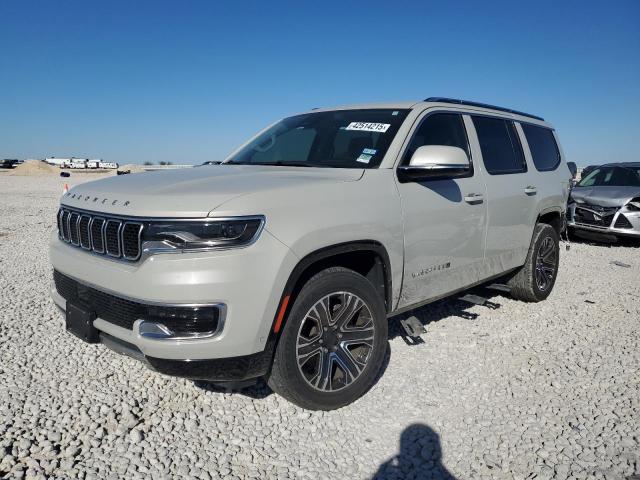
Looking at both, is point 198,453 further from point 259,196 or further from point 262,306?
point 259,196

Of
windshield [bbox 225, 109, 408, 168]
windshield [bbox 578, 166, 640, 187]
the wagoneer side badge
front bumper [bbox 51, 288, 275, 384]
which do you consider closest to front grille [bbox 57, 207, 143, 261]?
front bumper [bbox 51, 288, 275, 384]

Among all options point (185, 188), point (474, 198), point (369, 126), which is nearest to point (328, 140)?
point (369, 126)

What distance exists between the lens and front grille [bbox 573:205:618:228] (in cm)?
959

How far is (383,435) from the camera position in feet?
9.47

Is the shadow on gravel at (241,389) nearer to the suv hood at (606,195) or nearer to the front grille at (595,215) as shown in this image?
the front grille at (595,215)

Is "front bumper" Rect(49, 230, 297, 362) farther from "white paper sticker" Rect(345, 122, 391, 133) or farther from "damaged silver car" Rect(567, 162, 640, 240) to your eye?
"damaged silver car" Rect(567, 162, 640, 240)

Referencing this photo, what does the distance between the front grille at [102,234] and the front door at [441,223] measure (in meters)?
1.77

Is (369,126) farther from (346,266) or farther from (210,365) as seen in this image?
(210,365)

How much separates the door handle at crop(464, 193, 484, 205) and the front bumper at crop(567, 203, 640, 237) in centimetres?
692

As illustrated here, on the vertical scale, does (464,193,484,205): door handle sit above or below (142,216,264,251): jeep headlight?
above

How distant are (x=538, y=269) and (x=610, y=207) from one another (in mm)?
5500

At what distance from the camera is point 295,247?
2.65 metres

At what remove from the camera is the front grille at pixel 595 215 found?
9.59 metres

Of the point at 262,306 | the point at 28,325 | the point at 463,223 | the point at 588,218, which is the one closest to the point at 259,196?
the point at 262,306
